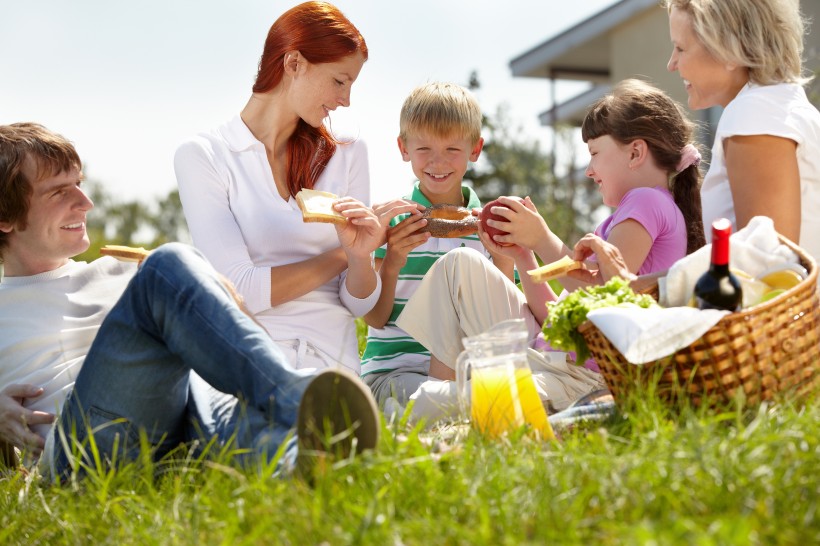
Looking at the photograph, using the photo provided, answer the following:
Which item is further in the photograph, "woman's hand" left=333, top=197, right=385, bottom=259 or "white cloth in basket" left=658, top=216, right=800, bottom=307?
"woman's hand" left=333, top=197, right=385, bottom=259

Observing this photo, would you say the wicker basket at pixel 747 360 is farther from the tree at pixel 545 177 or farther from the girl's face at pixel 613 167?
the tree at pixel 545 177

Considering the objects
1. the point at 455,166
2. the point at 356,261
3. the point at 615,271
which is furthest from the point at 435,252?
the point at 615,271

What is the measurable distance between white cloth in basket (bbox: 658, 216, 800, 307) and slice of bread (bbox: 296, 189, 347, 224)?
1396mm

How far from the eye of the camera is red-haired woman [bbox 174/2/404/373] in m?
4.11

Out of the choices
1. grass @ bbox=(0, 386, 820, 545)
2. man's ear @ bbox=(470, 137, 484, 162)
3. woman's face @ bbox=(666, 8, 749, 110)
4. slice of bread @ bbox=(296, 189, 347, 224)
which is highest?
woman's face @ bbox=(666, 8, 749, 110)

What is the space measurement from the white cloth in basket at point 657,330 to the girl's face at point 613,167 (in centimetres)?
151

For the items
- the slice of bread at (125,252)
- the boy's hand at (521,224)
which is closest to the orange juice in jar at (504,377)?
A: the boy's hand at (521,224)

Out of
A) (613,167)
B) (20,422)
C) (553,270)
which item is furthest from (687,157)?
(20,422)

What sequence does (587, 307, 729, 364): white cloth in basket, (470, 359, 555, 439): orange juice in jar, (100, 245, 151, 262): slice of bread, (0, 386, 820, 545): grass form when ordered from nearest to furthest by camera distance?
(0, 386, 820, 545): grass → (587, 307, 729, 364): white cloth in basket → (470, 359, 555, 439): orange juice in jar → (100, 245, 151, 262): slice of bread

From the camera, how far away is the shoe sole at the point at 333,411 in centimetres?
232

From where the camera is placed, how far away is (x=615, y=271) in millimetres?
3344

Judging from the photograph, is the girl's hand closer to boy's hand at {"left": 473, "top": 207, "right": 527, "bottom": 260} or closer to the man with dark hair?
boy's hand at {"left": 473, "top": 207, "right": 527, "bottom": 260}

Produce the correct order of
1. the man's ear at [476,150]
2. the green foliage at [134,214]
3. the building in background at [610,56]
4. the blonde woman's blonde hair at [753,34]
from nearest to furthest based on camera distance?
the blonde woman's blonde hair at [753,34]
the man's ear at [476,150]
the building in background at [610,56]
the green foliage at [134,214]

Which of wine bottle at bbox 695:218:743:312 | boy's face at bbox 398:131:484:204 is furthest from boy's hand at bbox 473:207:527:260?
wine bottle at bbox 695:218:743:312
